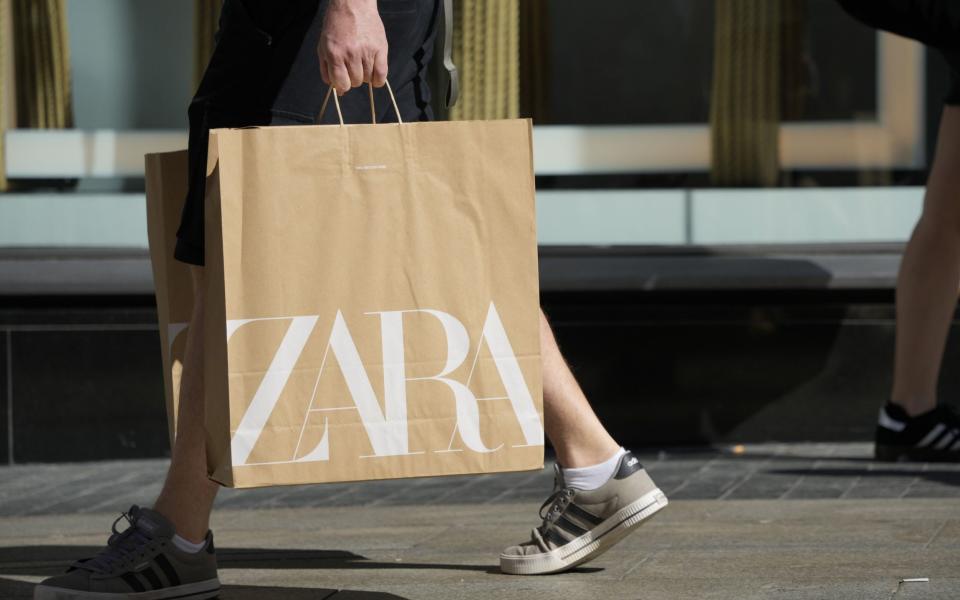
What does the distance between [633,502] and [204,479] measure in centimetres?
90

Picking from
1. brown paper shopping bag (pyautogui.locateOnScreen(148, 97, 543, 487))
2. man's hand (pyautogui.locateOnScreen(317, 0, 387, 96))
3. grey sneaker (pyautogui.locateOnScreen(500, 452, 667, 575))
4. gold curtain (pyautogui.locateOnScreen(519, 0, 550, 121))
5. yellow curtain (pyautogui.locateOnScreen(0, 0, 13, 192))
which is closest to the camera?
brown paper shopping bag (pyautogui.locateOnScreen(148, 97, 543, 487))

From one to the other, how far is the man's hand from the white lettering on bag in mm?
449

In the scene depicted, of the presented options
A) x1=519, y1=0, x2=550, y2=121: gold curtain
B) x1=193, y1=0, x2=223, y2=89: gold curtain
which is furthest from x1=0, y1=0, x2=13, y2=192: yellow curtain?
x1=519, y1=0, x2=550, y2=121: gold curtain

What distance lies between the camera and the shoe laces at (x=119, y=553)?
3.03 metres

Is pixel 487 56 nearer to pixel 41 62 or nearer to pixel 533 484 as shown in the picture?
pixel 41 62

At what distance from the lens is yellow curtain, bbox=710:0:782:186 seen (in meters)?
6.22

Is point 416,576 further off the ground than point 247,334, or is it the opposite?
point 247,334

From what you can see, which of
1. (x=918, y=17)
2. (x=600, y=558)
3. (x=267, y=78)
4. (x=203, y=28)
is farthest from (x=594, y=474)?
(x=203, y=28)

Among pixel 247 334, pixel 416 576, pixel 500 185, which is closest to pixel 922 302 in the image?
pixel 416 576

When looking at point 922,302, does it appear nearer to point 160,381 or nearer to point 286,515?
point 286,515

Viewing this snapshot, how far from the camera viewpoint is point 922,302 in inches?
191

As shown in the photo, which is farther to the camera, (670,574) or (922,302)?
(922,302)

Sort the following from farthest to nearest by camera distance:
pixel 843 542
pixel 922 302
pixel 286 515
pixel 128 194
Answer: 1. pixel 128 194
2. pixel 922 302
3. pixel 286 515
4. pixel 843 542

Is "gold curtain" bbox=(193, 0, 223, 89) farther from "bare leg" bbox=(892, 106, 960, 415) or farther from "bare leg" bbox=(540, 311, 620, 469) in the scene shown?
"bare leg" bbox=(540, 311, 620, 469)
